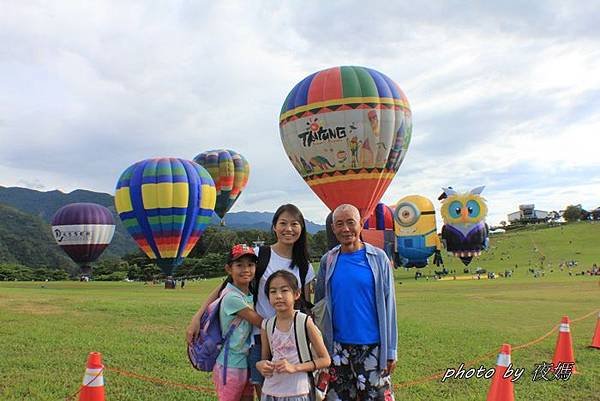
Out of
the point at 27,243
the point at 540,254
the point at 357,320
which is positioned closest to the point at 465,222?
the point at 540,254

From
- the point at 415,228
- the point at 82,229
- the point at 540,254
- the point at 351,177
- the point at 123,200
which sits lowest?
the point at 540,254

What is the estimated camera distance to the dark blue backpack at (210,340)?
3.94 m

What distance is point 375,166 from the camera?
947 inches

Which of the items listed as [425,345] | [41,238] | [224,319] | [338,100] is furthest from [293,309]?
[41,238]

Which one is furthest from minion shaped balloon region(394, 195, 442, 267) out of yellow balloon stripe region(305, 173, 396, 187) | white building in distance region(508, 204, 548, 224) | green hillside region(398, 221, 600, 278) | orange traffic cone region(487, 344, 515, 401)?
white building in distance region(508, 204, 548, 224)

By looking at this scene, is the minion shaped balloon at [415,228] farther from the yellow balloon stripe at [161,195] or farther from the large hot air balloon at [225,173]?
the yellow balloon stripe at [161,195]

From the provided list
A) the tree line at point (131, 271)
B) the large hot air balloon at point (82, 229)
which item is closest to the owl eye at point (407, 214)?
the tree line at point (131, 271)

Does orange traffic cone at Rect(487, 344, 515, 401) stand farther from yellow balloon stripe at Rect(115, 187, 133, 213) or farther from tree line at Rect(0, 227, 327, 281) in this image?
tree line at Rect(0, 227, 327, 281)

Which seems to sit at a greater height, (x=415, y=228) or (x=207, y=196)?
(x=207, y=196)

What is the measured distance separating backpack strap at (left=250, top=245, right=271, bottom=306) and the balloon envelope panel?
42657 mm

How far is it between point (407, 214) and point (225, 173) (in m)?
17.6

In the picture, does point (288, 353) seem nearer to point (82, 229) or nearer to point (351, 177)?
point (351, 177)

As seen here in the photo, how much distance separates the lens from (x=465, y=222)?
4072cm

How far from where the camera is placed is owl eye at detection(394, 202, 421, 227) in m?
41.9
